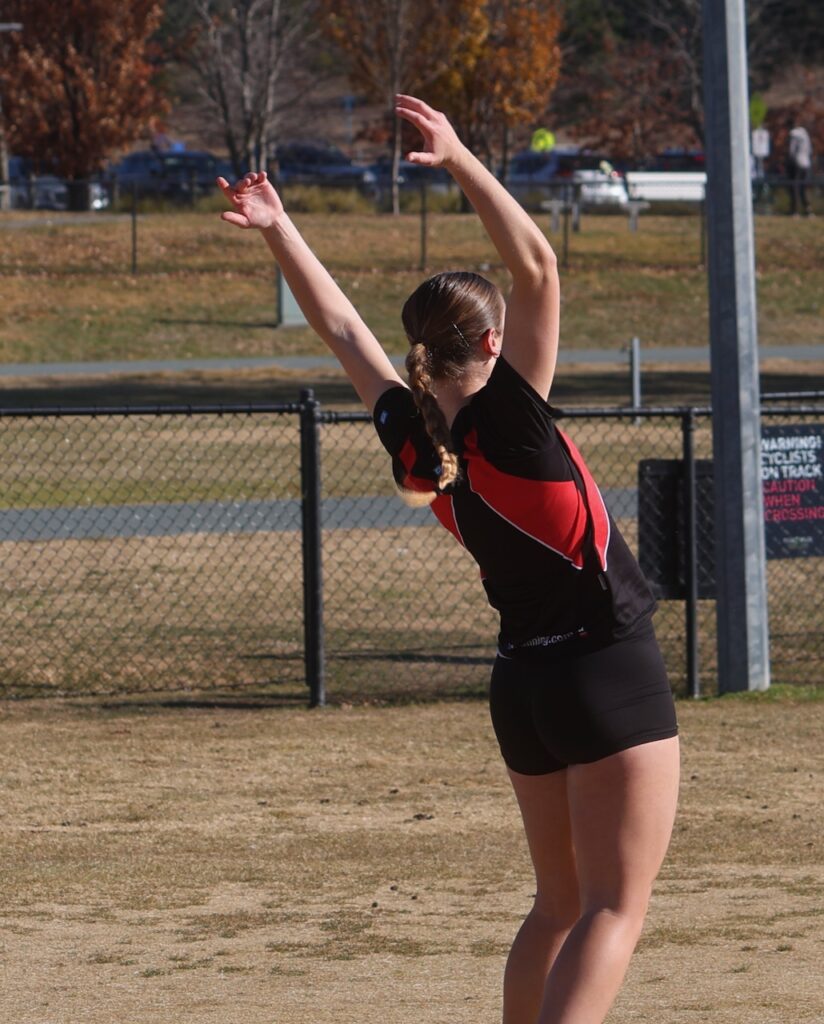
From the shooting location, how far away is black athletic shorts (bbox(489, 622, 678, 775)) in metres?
3.22

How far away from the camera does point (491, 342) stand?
3.25 metres

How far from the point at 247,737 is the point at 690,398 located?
588 inches

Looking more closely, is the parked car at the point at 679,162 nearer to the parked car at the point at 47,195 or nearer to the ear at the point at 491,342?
the parked car at the point at 47,195

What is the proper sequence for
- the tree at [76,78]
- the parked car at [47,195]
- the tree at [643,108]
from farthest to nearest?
the tree at [643,108] < the parked car at [47,195] < the tree at [76,78]

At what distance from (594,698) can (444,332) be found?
29.3 inches

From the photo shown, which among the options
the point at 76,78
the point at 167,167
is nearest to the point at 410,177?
the point at 167,167

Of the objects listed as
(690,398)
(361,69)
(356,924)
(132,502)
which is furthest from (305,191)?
(356,924)

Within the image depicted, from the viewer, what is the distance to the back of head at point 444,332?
3215mm

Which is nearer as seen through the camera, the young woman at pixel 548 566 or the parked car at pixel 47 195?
the young woman at pixel 548 566

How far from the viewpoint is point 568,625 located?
3270 mm

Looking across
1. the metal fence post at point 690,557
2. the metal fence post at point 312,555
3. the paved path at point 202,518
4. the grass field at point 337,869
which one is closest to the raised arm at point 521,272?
the grass field at point 337,869

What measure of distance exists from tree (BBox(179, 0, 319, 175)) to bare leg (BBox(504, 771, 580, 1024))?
4239 centimetres

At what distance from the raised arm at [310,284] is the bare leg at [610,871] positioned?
3.16 ft

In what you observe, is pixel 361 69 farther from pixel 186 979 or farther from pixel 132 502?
pixel 186 979
